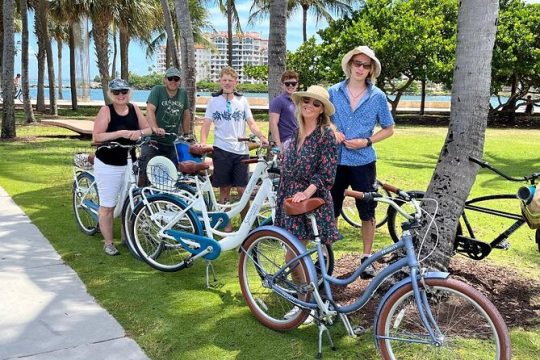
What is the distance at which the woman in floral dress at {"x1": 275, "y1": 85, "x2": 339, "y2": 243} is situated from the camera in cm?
360

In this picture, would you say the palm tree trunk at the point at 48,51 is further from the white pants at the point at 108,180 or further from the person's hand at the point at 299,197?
the person's hand at the point at 299,197

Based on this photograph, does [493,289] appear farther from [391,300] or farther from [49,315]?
[49,315]

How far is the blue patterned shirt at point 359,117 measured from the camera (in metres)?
4.41

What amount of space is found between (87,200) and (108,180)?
2.98ft

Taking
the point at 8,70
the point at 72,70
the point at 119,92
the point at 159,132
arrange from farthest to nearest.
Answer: the point at 72,70, the point at 8,70, the point at 159,132, the point at 119,92

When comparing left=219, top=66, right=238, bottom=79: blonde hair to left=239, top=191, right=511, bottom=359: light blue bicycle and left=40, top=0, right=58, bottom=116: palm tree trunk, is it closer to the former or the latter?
left=239, top=191, right=511, bottom=359: light blue bicycle

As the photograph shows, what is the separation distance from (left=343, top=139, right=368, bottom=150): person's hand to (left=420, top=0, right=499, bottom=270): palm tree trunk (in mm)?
612

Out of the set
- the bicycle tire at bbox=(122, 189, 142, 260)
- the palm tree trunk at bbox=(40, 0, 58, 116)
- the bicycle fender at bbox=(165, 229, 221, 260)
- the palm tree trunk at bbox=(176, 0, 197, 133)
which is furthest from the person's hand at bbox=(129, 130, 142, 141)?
the palm tree trunk at bbox=(40, 0, 58, 116)

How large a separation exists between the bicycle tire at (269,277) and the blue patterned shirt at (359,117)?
1.07 meters

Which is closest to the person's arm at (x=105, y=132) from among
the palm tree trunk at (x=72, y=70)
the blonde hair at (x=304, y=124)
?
the blonde hair at (x=304, y=124)

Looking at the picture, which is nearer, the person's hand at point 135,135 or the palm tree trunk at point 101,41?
the person's hand at point 135,135

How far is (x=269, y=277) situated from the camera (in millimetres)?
3822

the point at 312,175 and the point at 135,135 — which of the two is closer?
the point at 312,175

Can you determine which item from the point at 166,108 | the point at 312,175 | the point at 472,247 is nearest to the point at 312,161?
the point at 312,175
